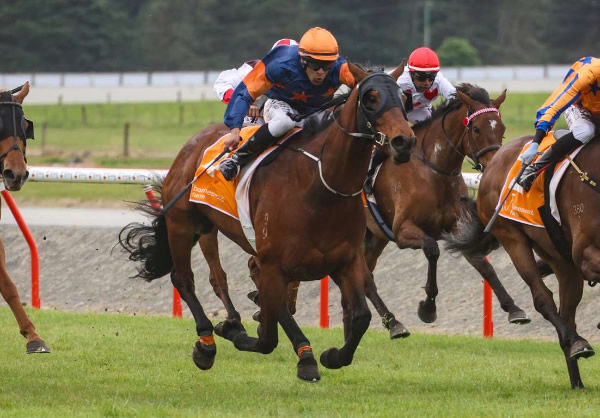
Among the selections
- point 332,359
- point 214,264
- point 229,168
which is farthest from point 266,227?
point 214,264

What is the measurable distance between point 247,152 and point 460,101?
2551mm

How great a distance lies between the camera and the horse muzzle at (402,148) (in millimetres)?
5551

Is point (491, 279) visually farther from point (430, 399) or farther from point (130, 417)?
point (130, 417)

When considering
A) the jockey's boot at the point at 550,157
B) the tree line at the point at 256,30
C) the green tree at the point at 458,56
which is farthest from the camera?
the tree line at the point at 256,30

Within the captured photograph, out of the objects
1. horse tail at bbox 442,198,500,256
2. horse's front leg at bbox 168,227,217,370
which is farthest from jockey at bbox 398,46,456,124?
horse's front leg at bbox 168,227,217,370

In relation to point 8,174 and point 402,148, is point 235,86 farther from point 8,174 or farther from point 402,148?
point 402,148

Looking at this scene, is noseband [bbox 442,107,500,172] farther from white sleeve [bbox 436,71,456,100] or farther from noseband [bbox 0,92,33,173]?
noseband [bbox 0,92,33,173]

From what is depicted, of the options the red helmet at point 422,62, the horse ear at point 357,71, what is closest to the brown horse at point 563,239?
the red helmet at point 422,62

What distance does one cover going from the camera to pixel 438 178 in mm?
8734

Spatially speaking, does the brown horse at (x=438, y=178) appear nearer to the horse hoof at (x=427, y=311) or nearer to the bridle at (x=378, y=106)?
the horse hoof at (x=427, y=311)

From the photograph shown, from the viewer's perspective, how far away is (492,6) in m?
55.7

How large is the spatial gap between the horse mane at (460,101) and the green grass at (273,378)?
5.70ft

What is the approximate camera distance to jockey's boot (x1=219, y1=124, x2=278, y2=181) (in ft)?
22.1

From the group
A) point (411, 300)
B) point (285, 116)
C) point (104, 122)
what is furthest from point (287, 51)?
point (104, 122)
